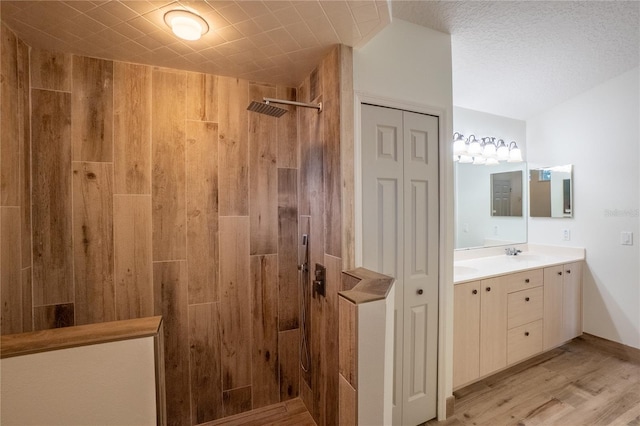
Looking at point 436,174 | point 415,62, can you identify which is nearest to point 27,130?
point 415,62

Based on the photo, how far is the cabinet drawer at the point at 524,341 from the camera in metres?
2.27

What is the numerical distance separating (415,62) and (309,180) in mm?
1047

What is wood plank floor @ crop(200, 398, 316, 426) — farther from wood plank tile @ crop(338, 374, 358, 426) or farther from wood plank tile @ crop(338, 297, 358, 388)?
wood plank tile @ crop(338, 297, 358, 388)

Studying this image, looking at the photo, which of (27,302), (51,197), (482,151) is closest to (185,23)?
(51,197)

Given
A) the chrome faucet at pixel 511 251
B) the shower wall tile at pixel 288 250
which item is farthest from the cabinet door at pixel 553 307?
the shower wall tile at pixel 288 250

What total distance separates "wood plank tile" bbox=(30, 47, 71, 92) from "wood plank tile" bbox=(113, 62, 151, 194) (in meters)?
0.24

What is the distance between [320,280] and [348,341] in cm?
74

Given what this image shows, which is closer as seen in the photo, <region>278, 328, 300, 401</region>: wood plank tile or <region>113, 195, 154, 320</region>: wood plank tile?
<region>113, 195, 154, 320</region>: wood plank tile

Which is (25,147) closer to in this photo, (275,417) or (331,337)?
(331,337)

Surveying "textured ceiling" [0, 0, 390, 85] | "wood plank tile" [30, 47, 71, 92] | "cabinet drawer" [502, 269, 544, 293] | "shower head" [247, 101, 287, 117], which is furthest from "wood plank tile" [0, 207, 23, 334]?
"cabinet drawer" [502, 269, 544, 293]

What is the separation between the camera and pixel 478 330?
6.77 ft

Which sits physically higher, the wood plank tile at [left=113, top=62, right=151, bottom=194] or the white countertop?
the wood plank tile at [left=113, top=62, right=151, bottom=194]

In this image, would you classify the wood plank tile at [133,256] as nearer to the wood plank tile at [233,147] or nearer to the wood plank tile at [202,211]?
the wood plank tile at [202,211]

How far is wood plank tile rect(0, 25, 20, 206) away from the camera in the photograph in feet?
4.17
